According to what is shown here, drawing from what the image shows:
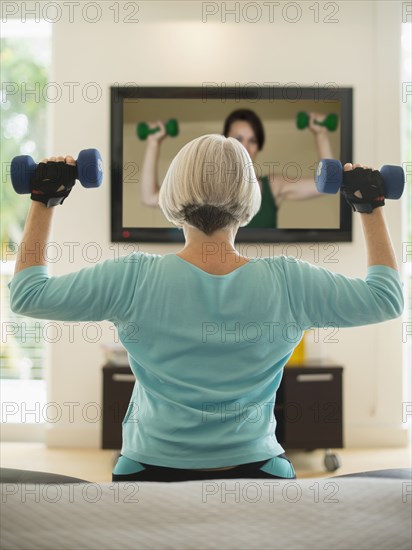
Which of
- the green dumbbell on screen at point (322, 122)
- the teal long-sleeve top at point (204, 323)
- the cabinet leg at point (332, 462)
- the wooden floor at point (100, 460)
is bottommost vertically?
the wooden floor at point (100, 460)

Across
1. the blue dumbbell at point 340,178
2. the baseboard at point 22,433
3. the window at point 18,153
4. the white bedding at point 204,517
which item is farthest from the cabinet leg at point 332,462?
the white bedding at point 204,517

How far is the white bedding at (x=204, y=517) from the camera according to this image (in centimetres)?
67

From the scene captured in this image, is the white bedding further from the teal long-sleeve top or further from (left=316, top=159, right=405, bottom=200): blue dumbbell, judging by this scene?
(left=316, top=159, right=405, bottom=200): blue dumbbell

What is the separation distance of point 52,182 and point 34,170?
56 mm

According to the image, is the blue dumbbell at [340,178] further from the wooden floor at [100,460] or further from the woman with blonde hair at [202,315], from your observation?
the wooden floor at [100,460]

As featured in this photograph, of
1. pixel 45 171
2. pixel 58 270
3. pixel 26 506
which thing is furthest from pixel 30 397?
pixel 26 506

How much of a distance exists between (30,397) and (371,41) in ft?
9.77

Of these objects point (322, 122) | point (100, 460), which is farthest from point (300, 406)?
point (322, 122)

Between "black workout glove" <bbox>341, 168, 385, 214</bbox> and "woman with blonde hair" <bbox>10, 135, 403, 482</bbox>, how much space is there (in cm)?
15

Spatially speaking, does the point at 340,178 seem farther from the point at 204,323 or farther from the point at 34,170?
the point at 34,170

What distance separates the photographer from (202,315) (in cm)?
117

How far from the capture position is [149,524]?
69 centimetres

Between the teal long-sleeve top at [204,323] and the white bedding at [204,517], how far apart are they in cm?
41

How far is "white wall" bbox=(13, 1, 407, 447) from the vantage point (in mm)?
4105
